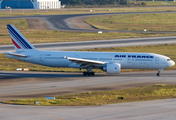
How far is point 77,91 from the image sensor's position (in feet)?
127

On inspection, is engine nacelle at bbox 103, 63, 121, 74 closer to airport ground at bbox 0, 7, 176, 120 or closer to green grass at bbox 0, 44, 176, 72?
airport ground at bbox 0, 7, 176, 120

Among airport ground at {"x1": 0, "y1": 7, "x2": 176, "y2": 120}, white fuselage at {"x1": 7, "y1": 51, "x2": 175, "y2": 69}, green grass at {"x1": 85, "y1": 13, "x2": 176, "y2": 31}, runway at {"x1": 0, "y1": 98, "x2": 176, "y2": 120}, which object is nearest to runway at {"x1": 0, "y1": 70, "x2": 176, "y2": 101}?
airport ground at {"x1": 0, "y1": 7, "x2": 176, "y2": 120}

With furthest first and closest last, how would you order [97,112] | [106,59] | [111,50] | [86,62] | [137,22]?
[137,22]
[111,50]
[106,59]
[86,62]
[97,112]

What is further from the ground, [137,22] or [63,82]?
[137,22]

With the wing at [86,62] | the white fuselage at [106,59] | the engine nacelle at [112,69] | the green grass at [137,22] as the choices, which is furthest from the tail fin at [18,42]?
the green grass at [137,22]

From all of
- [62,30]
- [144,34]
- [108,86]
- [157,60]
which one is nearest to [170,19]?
[144,34]

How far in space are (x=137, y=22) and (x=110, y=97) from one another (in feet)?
360

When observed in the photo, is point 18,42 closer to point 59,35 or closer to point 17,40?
point 17,40

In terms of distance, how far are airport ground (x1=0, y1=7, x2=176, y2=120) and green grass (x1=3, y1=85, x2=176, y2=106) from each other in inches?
75.5

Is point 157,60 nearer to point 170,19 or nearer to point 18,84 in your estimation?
point 18,84

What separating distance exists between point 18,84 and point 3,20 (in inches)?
3609

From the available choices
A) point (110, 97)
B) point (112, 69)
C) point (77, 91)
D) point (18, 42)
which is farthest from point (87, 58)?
point (110, 97)

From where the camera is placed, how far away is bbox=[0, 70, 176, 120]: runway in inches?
1001

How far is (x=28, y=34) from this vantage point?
102 m
